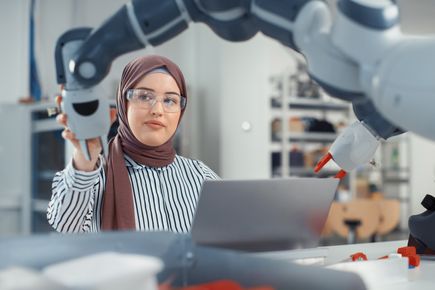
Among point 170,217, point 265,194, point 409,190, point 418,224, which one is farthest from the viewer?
point 409,190

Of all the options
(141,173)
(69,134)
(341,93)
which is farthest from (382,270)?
(141,173)

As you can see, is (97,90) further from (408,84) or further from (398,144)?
(398,144)

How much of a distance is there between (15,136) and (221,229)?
10.2ft

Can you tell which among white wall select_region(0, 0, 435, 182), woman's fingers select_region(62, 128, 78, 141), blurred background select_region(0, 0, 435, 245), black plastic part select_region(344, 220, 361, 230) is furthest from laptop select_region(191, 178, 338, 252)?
black plastic part select_region(344, 220, 361, 230)

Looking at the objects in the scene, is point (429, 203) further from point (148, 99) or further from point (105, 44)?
point (105, 44)

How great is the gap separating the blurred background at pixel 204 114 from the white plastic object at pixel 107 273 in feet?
10.2

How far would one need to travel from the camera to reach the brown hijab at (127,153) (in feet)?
4.64

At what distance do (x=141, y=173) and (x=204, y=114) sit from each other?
2856mm

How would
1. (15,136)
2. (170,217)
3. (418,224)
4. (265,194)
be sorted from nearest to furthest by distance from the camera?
(265,194), (418,224), (170,217), (15,136)

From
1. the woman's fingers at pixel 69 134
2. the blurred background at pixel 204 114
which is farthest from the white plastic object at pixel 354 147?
the blurred background at pixel 204 114

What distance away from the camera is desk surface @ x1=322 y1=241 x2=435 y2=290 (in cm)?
99

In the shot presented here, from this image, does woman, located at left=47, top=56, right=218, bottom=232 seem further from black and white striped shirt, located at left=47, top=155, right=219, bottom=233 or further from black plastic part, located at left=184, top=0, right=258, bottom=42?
black plastic part, located at left=184, top=0, right=258, bottom=42

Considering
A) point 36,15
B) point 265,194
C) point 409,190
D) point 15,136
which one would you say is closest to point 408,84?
point 265,194

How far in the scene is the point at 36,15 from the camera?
4.00 m
